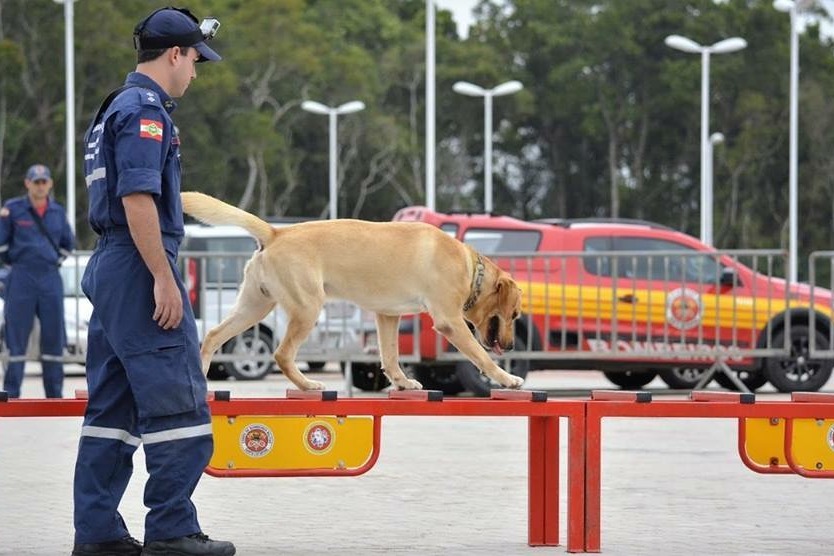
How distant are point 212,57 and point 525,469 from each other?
5.04 meters

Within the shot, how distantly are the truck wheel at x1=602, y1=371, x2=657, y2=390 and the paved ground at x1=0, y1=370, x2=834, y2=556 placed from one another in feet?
20.1

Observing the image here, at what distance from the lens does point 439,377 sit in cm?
1773

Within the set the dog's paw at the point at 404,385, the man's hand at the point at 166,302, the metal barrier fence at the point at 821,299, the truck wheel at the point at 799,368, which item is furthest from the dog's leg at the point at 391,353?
the truck wheel at the point at 799,368

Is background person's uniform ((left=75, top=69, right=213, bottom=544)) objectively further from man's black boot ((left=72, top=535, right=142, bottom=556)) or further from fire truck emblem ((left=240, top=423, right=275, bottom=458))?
fire truck emblem ((left=240, top=423, right=275, bottom=458))

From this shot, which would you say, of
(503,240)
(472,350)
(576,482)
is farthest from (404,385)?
(503,240)

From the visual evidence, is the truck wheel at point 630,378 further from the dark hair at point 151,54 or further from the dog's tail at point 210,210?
the dark hair at point 151,54

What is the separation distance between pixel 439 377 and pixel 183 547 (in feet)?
37.4

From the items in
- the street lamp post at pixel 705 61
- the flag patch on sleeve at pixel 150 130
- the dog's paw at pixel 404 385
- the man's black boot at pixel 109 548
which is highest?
the street lamp post at pixel 705 61

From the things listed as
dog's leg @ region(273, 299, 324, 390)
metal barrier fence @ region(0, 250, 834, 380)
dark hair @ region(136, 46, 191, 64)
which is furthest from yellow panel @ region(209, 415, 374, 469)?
metal barrier fence @ region(0, 250, 834, 380)

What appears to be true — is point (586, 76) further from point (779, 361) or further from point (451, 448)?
point (451, 448)

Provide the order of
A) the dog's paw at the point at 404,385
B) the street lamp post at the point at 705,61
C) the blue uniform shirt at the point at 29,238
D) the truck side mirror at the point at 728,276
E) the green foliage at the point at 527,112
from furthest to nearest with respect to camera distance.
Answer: the green foliage at the point at 527,112 < the street lamp post at the point at 705,61 < the truck side mirror at the point at 728,276 < the blue uniform shirt at the point at 29,238 < the dog's paw at the point at 404,385

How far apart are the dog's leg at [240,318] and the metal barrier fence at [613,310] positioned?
8.39m

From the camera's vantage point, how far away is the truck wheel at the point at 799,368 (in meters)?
17.5

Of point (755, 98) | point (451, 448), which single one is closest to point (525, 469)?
point (451, 448)
